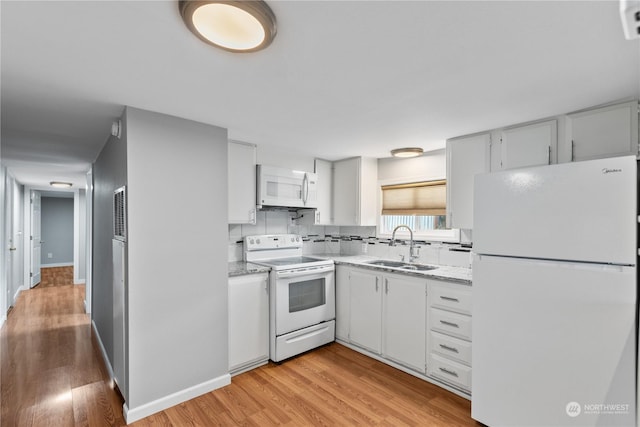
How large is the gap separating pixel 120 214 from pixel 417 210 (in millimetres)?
2863

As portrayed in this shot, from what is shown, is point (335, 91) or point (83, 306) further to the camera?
point (83, 306)

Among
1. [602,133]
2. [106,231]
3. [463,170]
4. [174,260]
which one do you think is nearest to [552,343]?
[602,133]

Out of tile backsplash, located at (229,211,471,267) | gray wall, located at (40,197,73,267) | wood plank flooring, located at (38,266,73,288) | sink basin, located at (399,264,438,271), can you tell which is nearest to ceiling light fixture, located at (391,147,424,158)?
tile backsplash, located at (229,211,471,267)

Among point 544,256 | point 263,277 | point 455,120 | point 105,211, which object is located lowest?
point 263,277

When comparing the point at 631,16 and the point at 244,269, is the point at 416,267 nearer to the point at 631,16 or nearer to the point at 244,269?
the point at 244,269

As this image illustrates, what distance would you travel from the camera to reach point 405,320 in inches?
114

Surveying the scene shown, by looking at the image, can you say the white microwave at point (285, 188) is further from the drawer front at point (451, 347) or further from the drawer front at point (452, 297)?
the drawer front at point (451, 347)

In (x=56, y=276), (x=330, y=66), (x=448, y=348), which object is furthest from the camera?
(x=56, y=276)

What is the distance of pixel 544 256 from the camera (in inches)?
71.5

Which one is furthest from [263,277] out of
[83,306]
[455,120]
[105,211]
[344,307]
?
[83,306]

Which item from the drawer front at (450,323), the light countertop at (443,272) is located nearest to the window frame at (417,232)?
the light countertop at (443,272)

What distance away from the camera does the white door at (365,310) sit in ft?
10.3

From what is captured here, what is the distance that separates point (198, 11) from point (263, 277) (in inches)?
91.6

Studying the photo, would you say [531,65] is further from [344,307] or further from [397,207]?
[344,307]
